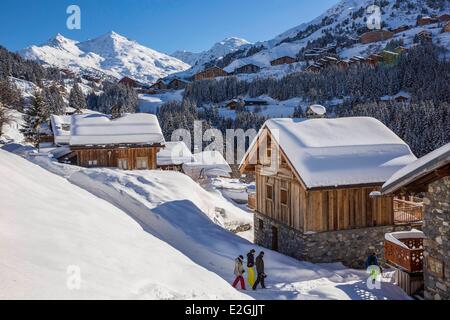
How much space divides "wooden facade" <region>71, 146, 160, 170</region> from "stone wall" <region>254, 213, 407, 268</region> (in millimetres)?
18314

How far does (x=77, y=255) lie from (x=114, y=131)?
2664 centimetres

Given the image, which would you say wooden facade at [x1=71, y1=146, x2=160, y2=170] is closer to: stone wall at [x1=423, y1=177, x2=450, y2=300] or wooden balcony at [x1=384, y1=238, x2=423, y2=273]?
wooden balcony at [x1=384, y1=238, x2=423, y2=273]

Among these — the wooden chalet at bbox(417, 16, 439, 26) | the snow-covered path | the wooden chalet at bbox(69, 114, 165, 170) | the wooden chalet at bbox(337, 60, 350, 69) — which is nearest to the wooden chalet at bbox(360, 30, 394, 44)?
the wooden chalet at bbox(417, 16, 439, 26)

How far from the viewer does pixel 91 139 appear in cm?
3378

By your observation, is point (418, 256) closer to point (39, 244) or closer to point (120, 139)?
point (39, 244)

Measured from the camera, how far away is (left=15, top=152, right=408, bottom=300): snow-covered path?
14.2 metres

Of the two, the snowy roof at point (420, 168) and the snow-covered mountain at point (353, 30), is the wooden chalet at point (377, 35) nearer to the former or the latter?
the snow-covered mountain at point (353, 30)

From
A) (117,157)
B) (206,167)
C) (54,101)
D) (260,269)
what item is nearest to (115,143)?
(117,157)

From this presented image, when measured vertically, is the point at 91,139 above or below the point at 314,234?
above

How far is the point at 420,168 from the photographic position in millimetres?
11266

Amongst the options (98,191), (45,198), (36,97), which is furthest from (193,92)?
(45,198)
